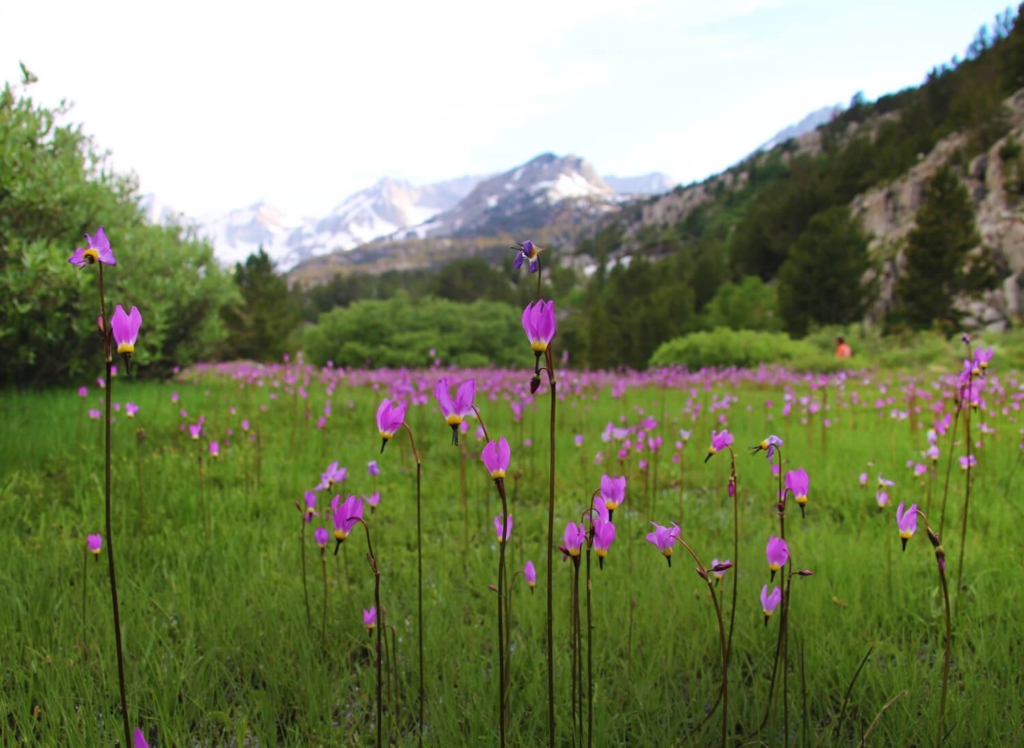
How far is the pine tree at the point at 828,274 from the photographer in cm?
2844

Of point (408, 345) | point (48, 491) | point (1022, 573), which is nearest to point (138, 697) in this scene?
point (48, 491)

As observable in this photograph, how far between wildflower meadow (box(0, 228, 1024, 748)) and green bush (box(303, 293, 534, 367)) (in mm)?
13814

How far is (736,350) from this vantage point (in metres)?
16.7

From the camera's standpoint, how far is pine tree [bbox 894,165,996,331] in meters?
25.5

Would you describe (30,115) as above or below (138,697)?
above

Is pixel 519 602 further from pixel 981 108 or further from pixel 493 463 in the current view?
pixel 981 108

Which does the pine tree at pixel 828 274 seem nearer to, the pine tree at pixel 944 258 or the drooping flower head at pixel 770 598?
the pine tree at pixel 944 258

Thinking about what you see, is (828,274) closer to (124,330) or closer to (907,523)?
(907,523)

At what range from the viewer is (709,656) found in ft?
7.45

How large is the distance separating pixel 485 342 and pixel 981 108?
36513mm

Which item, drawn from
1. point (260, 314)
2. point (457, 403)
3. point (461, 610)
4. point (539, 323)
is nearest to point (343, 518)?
point (457, 403)

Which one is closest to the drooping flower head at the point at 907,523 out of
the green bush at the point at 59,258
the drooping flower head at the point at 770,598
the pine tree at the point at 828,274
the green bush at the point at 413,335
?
the drooping flower head at the point at 770,598

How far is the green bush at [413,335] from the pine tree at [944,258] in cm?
1816

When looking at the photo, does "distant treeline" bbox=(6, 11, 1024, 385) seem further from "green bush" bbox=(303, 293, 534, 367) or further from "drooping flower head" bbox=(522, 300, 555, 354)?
"drooping flower head" bbox=(522, 300, 555, 354)
